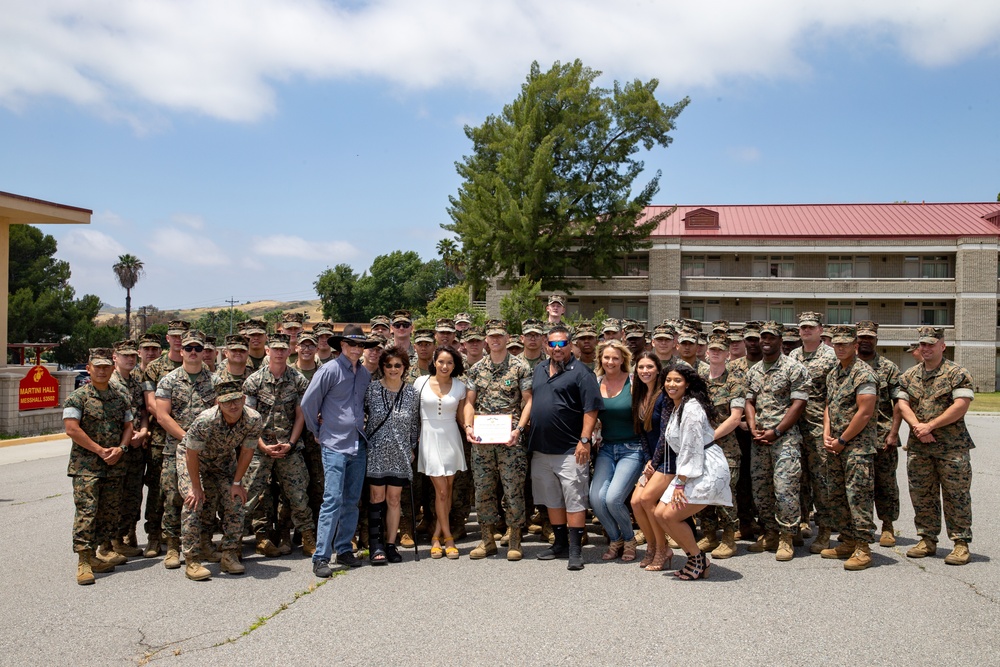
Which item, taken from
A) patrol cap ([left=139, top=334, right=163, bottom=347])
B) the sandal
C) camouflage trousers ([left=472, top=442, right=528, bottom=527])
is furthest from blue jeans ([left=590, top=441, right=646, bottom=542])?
patrol cap ([left=139, top=334, right=163, bottom=347])

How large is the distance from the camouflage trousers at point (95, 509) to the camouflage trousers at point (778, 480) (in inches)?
234

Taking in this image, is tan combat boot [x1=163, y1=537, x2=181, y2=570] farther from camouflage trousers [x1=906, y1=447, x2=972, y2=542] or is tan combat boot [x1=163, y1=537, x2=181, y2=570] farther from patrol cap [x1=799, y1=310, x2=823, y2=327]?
camouflage trousers [x1=906, y1=447, x2=972, y2=542]

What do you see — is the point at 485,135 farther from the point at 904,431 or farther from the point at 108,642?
the point at 108,642

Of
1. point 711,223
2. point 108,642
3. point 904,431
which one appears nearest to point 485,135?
point 711,223

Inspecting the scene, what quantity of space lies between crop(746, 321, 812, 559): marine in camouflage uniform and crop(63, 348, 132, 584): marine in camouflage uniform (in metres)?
Result: 5.83

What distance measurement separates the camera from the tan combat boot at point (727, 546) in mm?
6914

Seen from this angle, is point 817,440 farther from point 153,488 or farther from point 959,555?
point 153,488

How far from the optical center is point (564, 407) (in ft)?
22.5

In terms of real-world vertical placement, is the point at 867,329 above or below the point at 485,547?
above

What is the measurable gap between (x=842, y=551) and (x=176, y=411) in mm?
6181

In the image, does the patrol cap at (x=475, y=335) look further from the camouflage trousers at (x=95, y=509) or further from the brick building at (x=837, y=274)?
the brick building at (x=837, y=274)

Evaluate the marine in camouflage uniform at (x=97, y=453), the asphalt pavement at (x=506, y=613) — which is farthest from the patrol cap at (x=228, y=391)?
the asphalt pavement at (x=506, y=613)

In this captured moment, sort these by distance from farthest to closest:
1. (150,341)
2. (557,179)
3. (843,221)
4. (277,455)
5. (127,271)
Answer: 1. (127,271)
2. (843,221)
3. (557,179)
4. (150,341)
5. (277,455)

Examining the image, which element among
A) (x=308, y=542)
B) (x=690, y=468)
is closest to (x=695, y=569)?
(x=690, y=468)
